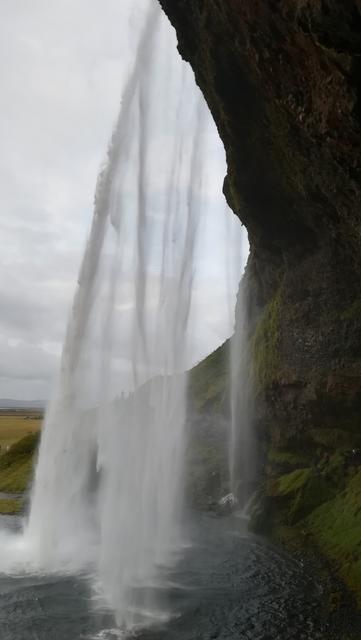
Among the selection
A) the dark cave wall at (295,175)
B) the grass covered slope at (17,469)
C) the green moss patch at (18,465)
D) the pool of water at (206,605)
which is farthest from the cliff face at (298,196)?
the green moss patch at (18,465)

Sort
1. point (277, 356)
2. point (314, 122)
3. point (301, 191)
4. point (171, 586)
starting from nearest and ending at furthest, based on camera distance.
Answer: point (314, 122)
point (171, 586)
point (301, 191)
point (277, 356)

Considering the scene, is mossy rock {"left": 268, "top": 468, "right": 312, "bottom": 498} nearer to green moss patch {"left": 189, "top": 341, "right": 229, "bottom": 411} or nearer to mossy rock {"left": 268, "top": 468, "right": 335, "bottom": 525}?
mossy rock {"left": 268, "top": 468, "right": 335, "bottom": 525}

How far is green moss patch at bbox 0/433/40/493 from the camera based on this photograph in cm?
5181

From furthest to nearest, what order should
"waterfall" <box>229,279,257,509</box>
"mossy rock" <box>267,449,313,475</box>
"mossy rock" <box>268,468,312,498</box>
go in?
"waterfall" <box>229,279,257,509</box> < "mossy rock" <box>267,449,313,475</box> < "mossy rock" <box>268,468,312,498</box>

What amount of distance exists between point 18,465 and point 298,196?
4041cm

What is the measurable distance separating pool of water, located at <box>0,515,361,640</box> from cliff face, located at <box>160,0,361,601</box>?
5.30 m

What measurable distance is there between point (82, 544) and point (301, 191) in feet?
73.5

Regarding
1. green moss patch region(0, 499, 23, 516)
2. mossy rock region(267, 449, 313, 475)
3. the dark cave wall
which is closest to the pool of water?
mossy rock region(267, 449, 313, 475)

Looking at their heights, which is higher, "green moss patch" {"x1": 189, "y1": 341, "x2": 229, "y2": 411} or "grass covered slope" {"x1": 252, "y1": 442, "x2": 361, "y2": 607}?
"green moss patch" {"x1": 189, "y1": 341, "x2": 229, "y2": 411}

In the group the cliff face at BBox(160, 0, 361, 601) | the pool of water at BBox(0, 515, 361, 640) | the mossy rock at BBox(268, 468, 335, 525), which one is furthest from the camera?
the mossy rock at BBox(268, 468, 335, 525)

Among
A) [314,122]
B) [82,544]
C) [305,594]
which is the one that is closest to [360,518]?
[305,594]

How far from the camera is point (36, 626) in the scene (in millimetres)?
17844

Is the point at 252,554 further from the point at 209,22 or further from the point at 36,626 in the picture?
the point at 209,22

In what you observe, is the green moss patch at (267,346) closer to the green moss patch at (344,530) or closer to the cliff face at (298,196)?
the cliff face at (298,196)
